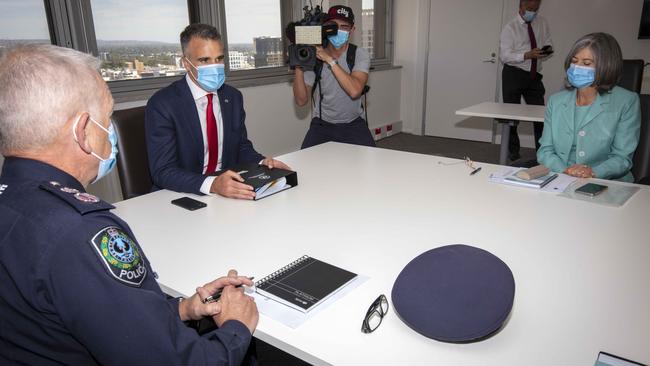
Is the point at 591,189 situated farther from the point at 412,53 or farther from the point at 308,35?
the point at 412,53

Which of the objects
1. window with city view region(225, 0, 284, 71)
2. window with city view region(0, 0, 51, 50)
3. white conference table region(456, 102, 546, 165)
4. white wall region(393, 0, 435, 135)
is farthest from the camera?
white wall region(393, 0, 435, 135)

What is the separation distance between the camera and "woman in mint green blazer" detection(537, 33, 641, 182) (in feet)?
6.45

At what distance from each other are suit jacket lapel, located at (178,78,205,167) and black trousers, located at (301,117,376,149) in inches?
38.7

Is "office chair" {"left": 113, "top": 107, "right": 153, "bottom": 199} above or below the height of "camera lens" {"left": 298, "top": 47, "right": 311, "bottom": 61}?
below

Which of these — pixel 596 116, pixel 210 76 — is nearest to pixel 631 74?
pixel 596 116

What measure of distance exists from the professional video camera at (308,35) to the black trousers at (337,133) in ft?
1.29

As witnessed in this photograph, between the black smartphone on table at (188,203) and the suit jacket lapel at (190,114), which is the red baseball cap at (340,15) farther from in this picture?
the black smartphone on table at (188,203)

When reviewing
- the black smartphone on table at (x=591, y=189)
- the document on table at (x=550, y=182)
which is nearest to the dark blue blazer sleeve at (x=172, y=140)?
the document on table at (x=550, y=182)

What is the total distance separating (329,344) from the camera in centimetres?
88

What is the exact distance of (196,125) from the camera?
1993mm

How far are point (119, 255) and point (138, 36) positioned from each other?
9.64ft

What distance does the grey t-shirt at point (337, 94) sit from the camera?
285 cm

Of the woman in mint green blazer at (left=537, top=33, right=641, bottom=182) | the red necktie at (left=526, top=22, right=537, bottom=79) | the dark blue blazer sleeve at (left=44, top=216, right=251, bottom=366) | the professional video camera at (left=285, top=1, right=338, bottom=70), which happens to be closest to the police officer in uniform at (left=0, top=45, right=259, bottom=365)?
the dark blue blazer sleeve at (left=44, top=216, right=251, bottom=366)

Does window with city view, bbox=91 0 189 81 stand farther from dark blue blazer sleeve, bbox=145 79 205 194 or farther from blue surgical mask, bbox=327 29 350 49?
blue surgical mask, bbox=327 29 350 49
